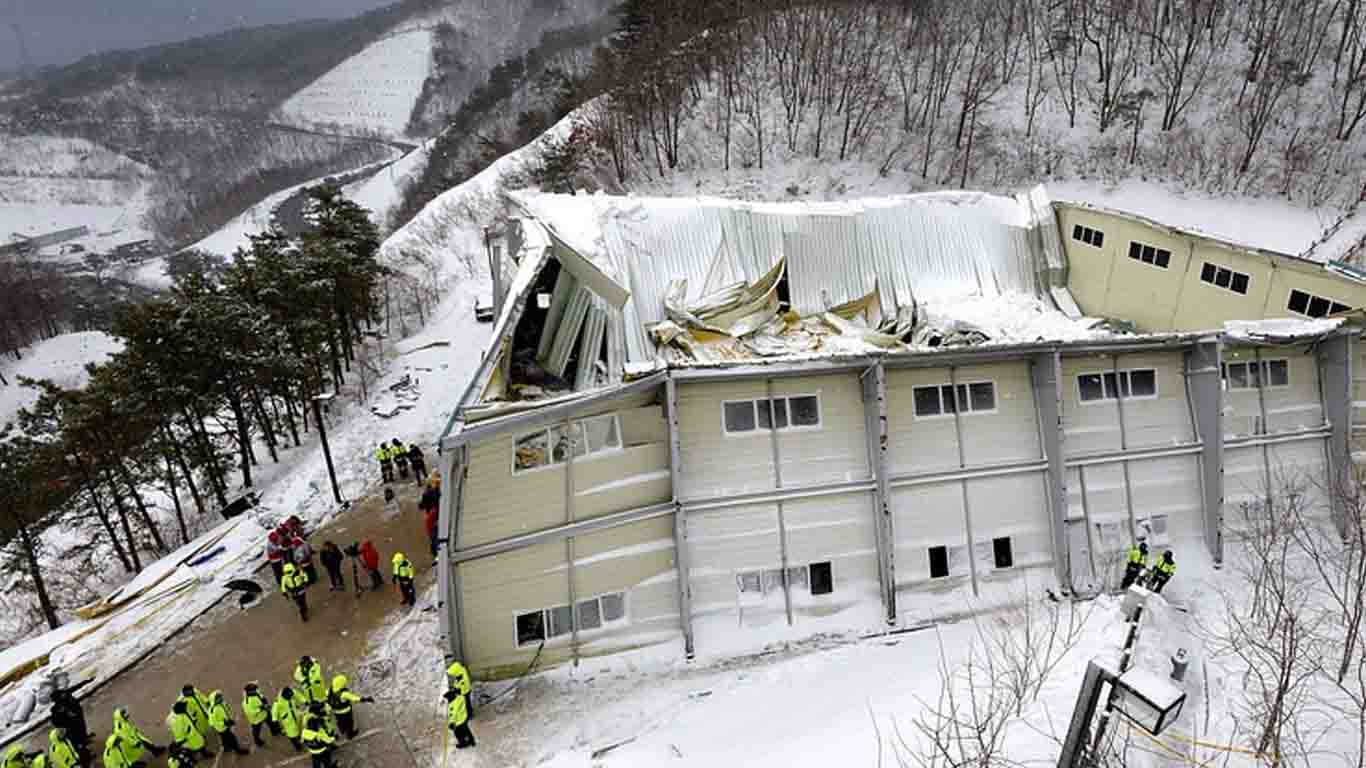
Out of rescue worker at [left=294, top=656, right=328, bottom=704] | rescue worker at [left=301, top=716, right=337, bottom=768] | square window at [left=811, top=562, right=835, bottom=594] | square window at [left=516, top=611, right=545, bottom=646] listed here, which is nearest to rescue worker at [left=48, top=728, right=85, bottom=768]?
rescue worker at [left=294, top=656, right=328, bottom=704]

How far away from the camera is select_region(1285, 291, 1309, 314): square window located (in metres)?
14.5

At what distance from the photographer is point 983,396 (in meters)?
12.5

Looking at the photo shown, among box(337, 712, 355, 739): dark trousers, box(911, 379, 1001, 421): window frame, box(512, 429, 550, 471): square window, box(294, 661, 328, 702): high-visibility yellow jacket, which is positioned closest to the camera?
box(294, 661, 328, 702): high-visibility yellow jacket

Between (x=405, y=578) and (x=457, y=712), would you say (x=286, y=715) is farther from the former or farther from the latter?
(x=405, y=578)

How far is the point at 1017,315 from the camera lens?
17438mm

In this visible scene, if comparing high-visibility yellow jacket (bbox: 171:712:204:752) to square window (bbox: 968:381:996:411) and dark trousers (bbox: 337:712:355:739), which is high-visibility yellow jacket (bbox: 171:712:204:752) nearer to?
dark trousers (bbox: 337:712:355:739)

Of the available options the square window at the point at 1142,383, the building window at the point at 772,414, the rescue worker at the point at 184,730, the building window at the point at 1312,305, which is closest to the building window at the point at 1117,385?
the square window at the point at 1142,383

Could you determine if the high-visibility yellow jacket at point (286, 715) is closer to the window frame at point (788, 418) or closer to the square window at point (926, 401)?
the window frame at point (788, 418)

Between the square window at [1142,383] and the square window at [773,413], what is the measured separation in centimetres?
711

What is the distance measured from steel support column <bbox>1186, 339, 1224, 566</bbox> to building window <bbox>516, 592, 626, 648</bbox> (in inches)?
458

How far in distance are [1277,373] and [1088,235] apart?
6530mm

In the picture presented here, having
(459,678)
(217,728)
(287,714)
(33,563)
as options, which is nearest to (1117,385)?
(459,678)

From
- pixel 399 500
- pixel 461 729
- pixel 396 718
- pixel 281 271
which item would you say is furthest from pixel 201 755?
pixel 281 271

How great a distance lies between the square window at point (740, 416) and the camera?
11.7 meters
